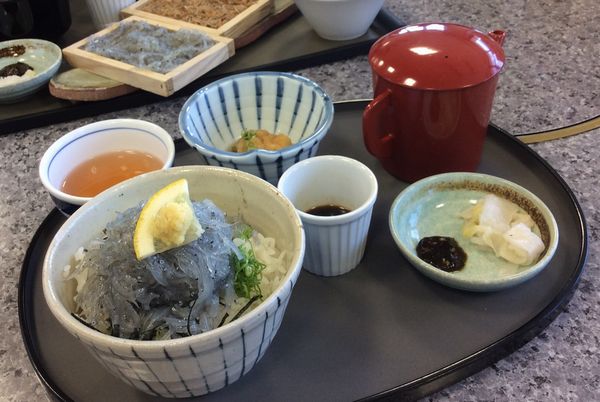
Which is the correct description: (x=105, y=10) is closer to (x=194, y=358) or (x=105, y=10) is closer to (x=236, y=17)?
(x=236, y=17)

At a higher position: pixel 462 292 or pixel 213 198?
pixel 213 198

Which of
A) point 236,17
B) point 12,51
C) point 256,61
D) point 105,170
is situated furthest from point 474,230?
point 12,51

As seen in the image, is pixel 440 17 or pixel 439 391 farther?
pixel 440 17

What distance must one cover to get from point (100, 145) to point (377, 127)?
1.64 feet

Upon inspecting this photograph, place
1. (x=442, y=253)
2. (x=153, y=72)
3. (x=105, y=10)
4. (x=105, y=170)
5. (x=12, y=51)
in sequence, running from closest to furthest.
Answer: (x=442, y=253) < (x=105, y=170) < (x=153, y=72) < (x=12, y=51) < (x=105, y=10)

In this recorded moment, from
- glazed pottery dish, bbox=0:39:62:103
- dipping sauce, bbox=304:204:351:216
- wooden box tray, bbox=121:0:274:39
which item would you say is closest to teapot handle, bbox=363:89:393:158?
dipping sauce, bbox=304:204:351:216

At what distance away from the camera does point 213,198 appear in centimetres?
78

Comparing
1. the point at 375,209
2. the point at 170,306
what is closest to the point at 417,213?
the point at 375,209

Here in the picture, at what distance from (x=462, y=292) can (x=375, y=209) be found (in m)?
0.22

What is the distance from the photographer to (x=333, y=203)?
878mm

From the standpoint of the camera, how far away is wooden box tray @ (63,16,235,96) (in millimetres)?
1214

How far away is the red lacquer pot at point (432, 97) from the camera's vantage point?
827 millimetres

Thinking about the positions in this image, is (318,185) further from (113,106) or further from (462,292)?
(113,106)

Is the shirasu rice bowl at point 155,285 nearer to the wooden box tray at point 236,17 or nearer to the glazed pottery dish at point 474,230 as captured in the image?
the glazed pottery dish at point 474,230
